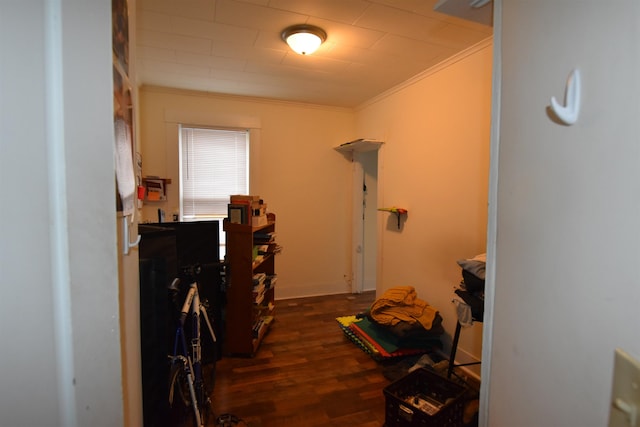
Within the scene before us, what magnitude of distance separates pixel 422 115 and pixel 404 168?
1.81ft

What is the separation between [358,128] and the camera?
4277 millimetres

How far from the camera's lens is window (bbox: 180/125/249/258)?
375 centimetres

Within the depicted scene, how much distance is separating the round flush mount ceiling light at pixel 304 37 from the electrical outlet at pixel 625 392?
7.56ft

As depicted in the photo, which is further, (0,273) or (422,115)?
(422,115)

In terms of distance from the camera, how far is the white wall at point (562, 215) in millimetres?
505

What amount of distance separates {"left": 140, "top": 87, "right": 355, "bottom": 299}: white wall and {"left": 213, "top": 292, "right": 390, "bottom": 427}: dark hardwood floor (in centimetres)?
112

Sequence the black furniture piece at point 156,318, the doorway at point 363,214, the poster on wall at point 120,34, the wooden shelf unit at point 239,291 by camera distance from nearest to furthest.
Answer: the poster on wall at point 120,34 < the black furniture piece at point 156,318 < the wooden shelf unit at point 239,291 < the doorway at point 363,214

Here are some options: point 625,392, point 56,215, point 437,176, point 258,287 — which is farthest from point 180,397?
point 437,176

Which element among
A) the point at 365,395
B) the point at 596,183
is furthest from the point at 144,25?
the point at 365,395

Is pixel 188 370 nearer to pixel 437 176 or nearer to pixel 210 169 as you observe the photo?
pixel 437 176

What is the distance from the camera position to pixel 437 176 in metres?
2.83

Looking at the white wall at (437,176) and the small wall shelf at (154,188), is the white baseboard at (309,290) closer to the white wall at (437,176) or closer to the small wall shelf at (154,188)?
the white wall at (437,176)

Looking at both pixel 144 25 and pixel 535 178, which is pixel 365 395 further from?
pixel 144 25

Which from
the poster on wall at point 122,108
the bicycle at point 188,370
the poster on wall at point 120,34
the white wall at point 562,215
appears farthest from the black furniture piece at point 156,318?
the white wall at point 562,215
